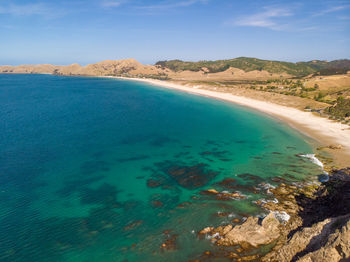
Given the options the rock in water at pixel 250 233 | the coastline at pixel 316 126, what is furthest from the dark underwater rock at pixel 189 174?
the coastline at pixel 316 126

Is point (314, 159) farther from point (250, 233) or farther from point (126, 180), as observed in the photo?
point (126, 180)

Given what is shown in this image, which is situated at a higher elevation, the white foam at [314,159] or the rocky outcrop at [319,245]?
the rocky outcrop at [319,245]

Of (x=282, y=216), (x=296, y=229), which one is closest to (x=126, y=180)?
(x=282, y=216)

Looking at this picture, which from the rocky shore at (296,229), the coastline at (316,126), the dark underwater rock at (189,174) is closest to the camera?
the rocky shore at (296,229)

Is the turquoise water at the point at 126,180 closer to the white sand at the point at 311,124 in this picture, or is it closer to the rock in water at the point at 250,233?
the rock in water at the point at 250,233

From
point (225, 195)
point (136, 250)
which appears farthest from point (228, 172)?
point (136, 250)

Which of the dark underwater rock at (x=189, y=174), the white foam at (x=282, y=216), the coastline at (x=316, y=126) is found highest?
the coastline at (x=316, y=126)

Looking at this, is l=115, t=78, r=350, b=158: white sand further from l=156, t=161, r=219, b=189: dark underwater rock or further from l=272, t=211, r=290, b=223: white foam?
l=156, t=161, r=219, b=189: dark underwater rock
